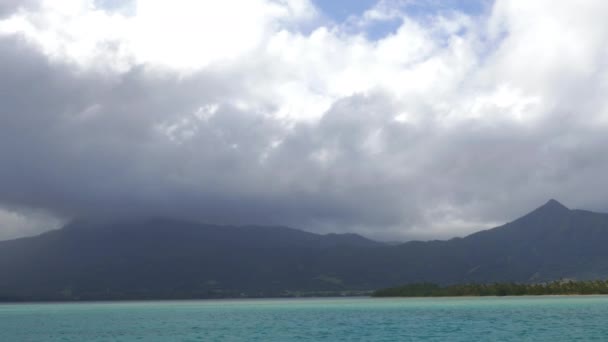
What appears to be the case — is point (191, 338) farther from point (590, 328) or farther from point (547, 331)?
point (590, 328)

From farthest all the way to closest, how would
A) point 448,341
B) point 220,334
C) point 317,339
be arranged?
point 220,334
point 317,339
point 448,341

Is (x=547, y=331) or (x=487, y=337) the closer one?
(x=487, y=337)

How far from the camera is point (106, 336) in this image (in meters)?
125

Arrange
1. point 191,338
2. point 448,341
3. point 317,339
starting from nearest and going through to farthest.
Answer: point 448,341, point 317,339, point 191,338

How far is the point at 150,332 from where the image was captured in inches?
5266

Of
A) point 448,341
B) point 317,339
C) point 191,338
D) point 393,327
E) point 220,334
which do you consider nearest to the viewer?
point 448,341

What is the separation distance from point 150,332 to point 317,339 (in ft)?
143

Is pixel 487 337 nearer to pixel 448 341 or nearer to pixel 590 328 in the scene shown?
pixel 448 341

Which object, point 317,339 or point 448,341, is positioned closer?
point 448,341

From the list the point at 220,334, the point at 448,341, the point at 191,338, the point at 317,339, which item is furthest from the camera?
the point at 220,334

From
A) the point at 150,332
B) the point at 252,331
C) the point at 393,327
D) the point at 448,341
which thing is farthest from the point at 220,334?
the point at 448,341

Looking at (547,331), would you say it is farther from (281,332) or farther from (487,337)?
(281,332)

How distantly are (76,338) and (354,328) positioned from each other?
179 ft

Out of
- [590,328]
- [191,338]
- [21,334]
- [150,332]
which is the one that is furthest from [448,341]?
[21,334]
